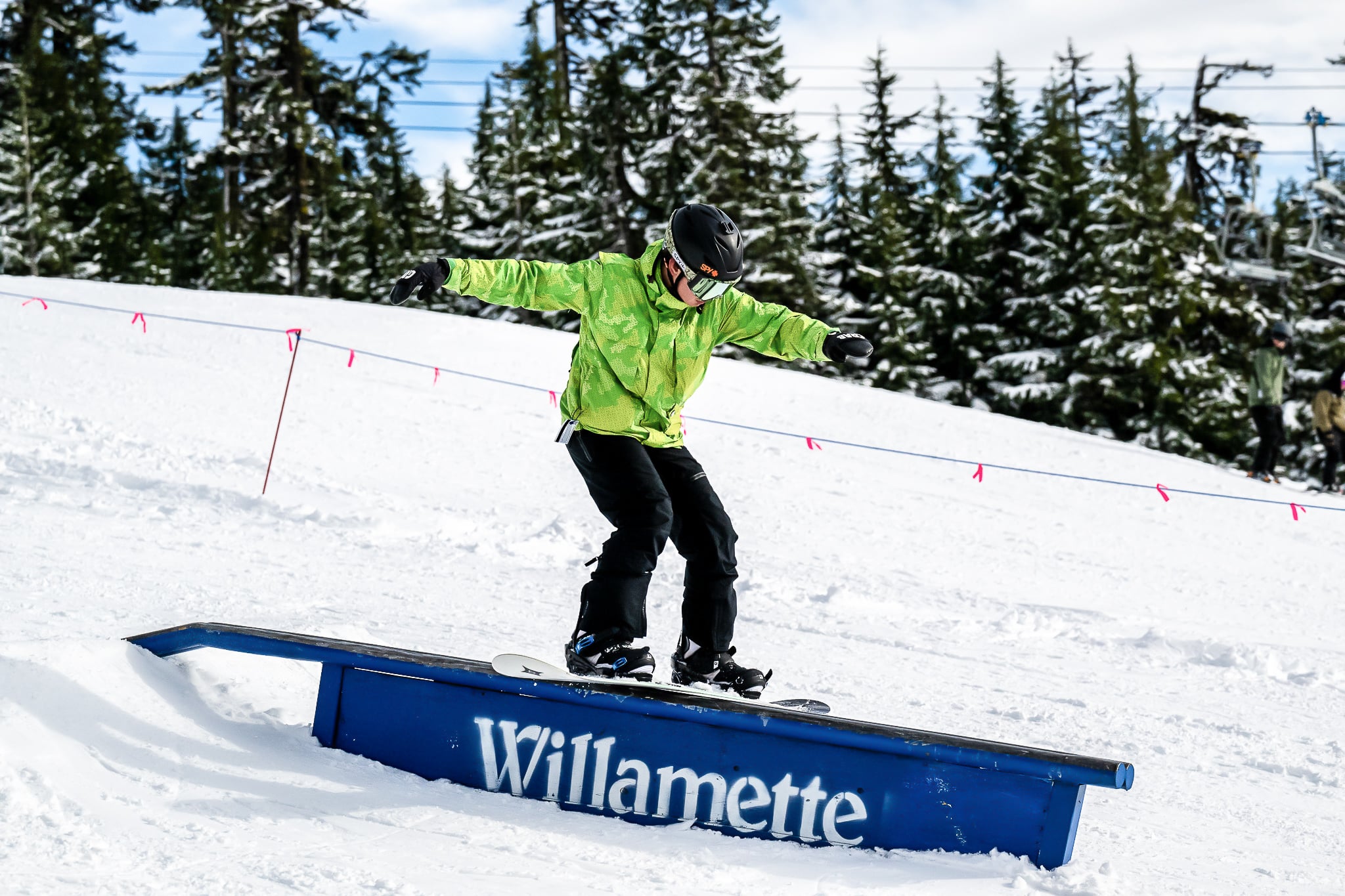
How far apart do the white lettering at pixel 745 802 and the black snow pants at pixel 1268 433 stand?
12.5 m

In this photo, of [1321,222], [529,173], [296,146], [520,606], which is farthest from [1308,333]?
[520,606]

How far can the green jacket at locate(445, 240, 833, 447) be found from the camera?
3621 mm

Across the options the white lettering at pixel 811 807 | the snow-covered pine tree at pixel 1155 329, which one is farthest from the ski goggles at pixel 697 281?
the snow-covered pine tree at pixel 1155 329

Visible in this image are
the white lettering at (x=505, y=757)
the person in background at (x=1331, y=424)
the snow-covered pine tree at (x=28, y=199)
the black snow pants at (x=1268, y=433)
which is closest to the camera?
the white lettering at (x=505, y=757)

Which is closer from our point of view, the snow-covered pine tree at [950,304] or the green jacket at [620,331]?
the green jacket at [620,331]

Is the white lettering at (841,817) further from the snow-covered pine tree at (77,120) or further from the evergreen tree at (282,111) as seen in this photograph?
the snow-covered pine tree at (77,120)

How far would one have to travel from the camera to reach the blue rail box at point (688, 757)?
2953 mm

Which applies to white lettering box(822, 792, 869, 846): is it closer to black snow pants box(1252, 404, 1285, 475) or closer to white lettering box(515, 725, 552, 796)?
white lettering box(515, 725, 552, 796)

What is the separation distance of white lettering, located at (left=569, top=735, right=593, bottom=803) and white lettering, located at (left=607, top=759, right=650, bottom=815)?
0.09 metres

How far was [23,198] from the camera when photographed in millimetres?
33312

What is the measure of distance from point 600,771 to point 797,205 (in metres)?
30.0

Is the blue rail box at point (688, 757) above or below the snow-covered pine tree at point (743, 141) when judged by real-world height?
below

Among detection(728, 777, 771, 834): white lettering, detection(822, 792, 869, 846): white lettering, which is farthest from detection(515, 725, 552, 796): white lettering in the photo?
detection(822, 792, 869, 846): white lettering

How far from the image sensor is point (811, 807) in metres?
3.08
